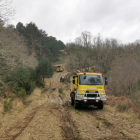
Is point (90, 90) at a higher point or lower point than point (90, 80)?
lower

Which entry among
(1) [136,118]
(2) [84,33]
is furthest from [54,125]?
(2) [84,33]

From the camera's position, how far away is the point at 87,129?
750 centimetres

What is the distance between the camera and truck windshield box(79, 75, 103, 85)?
12898 millimetres

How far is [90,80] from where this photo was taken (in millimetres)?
13000

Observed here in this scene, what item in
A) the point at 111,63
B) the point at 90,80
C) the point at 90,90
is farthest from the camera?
the point at 111,63

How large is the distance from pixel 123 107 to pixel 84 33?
4765cm

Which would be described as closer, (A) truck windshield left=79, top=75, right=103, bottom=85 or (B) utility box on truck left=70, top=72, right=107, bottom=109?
(B) utility box on truck left=70, top=72, right=107, bottom=109

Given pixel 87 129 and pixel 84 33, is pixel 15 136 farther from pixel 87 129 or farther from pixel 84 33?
pixel 84 33

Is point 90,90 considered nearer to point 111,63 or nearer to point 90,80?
point 90,80

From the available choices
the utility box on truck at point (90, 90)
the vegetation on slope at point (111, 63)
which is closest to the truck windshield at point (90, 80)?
the utility box on truck at point (90, 90)

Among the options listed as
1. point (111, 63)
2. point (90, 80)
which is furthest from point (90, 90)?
point (111, 63)

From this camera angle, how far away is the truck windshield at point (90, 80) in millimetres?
12898

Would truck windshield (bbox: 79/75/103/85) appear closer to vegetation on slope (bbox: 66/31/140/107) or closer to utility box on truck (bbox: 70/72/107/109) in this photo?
utility box on truck (bbox: 70/72/107/109)

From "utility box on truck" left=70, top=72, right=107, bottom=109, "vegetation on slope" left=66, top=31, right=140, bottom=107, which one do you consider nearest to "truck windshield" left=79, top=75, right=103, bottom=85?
"utility box on truck" left=70, top=72, right=107, bottom=109
